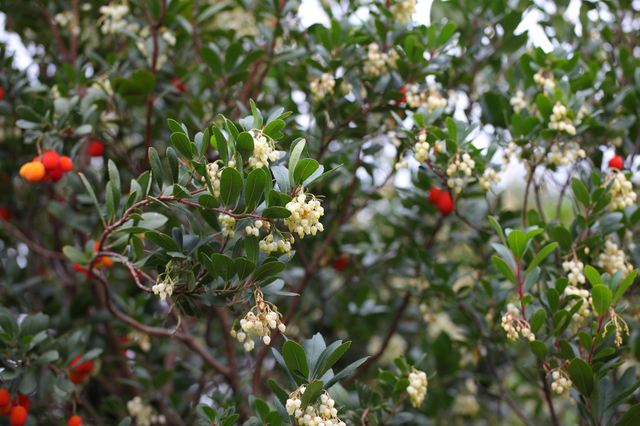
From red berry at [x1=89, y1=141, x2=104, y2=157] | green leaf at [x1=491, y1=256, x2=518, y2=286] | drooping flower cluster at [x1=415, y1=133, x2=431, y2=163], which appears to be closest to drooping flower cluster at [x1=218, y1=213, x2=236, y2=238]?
drooping flower cluster at [x1=415, y1=133, x2=431, y2=163]

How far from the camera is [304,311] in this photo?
123 inches

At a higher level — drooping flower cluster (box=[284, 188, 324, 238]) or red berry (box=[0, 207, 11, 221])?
drooping flower cluster (box=[284, 188, 324, 238])

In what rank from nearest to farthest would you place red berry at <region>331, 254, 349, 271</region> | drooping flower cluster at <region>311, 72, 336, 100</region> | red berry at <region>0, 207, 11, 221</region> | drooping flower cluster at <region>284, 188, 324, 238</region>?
drooping flower cluster at <region>284, 188, 324, 238</region> < drooping flower cluster at <region>311, 72, 336, 100</region> < red berry at <region>331, 254, 349, 271</region> < red berry at <region>0, 207, 11, 221</region>

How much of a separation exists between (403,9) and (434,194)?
952 millimetres

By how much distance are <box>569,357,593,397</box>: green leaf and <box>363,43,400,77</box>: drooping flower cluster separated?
1423mm

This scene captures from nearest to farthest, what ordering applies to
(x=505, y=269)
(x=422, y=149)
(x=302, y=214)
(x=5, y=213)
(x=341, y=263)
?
1. (x=302, y=214)
2. (x=505, y=269)
3. (x=422, y=149)
4. (x=341, y=263)
5. (x=5, y=213)

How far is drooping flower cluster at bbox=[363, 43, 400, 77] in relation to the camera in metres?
2.10

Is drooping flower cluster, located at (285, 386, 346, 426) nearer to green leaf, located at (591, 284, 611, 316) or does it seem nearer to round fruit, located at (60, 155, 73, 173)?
green leaf, located at (591, 284, 611, 316)

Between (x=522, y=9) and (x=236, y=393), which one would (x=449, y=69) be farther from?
(x=236, y=393)

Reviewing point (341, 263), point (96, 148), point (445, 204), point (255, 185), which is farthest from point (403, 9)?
point (96, 148)

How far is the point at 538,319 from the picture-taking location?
1.57 metres

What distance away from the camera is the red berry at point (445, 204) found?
2426mm

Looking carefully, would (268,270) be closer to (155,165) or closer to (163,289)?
(163,289)

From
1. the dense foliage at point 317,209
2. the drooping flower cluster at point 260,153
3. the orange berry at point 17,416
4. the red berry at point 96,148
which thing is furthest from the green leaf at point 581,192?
the red berry at point 96,148
